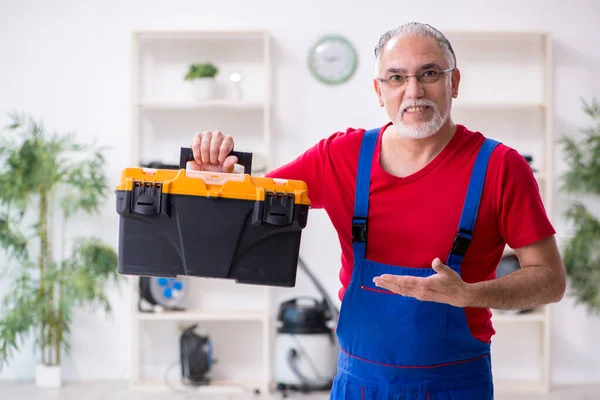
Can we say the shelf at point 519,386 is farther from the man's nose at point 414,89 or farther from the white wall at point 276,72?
the man's nose at point 414,89

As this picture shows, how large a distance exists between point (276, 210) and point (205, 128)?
3.55 m

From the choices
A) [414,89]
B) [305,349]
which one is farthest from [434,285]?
[305,349]

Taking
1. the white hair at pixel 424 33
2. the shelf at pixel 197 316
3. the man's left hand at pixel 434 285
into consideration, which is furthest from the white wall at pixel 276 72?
the man's left hand at pixel 434 285

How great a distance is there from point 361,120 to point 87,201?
172 cm

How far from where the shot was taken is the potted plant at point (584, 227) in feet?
15.3

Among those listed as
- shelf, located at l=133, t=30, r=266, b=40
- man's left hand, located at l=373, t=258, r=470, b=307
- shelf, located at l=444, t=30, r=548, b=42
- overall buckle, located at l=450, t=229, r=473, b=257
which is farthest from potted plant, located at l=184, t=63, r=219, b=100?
man's left hand, located at l=373, t=258, r=470, b=307

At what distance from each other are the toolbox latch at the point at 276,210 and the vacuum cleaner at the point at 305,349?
308 cm

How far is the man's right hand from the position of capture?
1657 mm

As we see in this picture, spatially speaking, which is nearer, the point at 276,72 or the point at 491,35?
the point at 491,35

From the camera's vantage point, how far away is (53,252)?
5.00 meters

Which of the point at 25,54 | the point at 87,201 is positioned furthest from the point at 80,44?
the point at 87,201

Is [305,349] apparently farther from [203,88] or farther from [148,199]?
[148,199]

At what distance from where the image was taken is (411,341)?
1634 millimetres

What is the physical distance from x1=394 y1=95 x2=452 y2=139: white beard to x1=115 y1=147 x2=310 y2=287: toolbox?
303 mm
